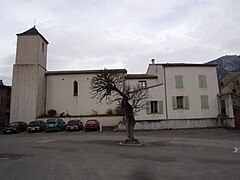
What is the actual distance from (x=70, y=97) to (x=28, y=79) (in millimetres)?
7159

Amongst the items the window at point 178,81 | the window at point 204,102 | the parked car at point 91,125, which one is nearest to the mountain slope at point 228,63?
the window at point 204,102

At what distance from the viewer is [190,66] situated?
3319 centimetres

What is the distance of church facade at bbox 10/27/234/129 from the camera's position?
31.9 meters

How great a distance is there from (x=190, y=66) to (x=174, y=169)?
2660 centimetres

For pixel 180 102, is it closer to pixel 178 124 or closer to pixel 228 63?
pixel 178 124

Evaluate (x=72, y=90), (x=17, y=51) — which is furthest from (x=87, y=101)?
(x=17, y=51)

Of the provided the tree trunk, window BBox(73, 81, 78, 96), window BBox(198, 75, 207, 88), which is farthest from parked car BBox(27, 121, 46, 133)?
window BBox(198, 75, 207, 88)

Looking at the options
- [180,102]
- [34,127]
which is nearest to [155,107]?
[180,102]

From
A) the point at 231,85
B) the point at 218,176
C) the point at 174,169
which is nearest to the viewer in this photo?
the point at 218,176

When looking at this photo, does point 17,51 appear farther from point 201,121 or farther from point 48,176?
point 48,176

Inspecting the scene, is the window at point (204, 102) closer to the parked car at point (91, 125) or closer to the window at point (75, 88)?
the parked car at point (91, 125)

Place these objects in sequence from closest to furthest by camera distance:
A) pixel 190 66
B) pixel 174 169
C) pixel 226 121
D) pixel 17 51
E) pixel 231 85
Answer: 1. pixel 174 169
2. pixel 226 121
3. pixel 190 66
4. pixel 17 51
5. pixel 231 85

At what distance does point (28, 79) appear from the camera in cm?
3775

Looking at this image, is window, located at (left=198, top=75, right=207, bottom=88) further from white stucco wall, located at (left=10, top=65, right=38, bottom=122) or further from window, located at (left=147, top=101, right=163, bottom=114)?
white stucco wall, located at (left=10, top=65, right=38, bottom=122)
